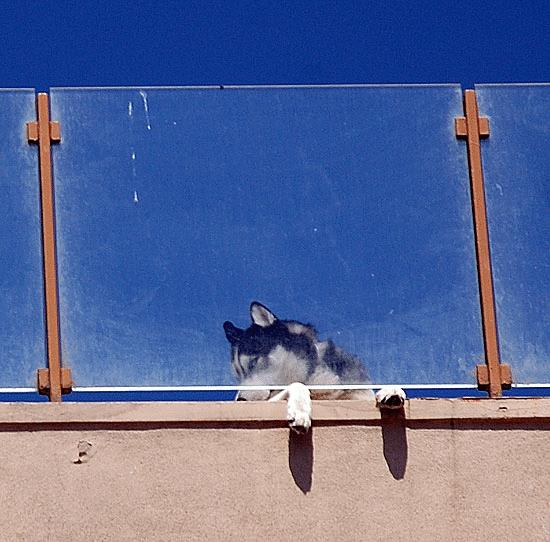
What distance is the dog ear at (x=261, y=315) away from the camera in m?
6.26

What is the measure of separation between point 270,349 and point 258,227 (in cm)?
55

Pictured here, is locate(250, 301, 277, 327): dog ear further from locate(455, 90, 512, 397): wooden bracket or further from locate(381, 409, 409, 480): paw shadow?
locate(455, 90, 512, 397): wooden bracket

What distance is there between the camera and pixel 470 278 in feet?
21.0

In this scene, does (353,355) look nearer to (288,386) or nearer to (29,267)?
(288,386)

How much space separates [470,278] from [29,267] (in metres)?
1.92

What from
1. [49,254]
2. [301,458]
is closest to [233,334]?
[301,458]

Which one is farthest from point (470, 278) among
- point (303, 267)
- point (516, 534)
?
point (516, 534)

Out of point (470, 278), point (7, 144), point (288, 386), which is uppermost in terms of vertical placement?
point (7, 144)

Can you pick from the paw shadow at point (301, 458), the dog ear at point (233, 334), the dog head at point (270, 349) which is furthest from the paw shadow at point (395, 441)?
the dog ear at point (233, 334)

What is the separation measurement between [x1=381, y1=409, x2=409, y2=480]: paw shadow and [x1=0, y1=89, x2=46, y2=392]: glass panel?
4.86 ft

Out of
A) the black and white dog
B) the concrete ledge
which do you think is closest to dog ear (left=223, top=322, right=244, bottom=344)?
the black and white dog

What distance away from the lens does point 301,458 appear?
6.09m

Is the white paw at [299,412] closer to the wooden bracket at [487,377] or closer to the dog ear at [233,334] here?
the dog ear at [233,334]

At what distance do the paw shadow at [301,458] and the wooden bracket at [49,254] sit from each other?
38.4 inches
